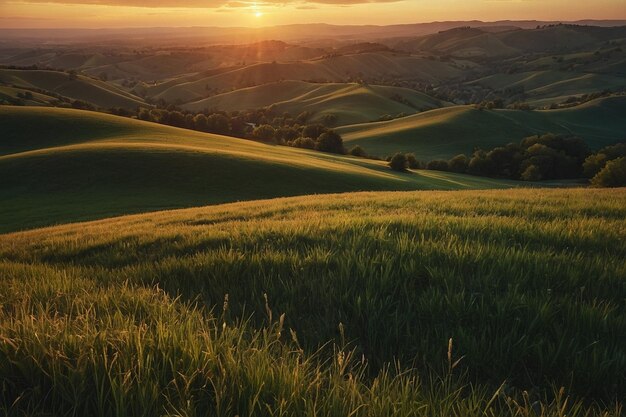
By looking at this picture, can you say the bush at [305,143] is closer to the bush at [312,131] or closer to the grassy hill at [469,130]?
the bush at [312,131]

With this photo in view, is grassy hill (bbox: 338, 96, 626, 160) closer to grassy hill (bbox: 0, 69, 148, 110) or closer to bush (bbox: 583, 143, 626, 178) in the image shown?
bush (bbox: 583, 143, 626, 178)

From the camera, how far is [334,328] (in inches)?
126

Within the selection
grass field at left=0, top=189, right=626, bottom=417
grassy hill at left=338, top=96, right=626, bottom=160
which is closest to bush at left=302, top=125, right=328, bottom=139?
grassy hill at left=338, top=96, right=626, bottom=160

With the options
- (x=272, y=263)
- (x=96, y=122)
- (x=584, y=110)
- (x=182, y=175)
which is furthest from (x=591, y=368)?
(x=584, y=110)

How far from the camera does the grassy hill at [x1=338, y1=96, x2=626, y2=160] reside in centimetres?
11612

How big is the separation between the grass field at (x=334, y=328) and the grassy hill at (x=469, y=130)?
106478 mm

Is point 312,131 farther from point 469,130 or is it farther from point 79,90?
point 79,90

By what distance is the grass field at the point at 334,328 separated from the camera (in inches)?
76.4

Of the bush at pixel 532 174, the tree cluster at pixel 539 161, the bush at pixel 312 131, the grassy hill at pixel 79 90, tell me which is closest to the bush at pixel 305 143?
the bush at pixel 312 131

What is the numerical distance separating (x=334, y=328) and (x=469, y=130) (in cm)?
13113

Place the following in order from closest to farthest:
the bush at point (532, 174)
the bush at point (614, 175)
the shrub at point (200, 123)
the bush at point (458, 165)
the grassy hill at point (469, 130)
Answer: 1. the bush at point (614, 175)
2. the bush at point (532, 174)
3. the bush at point (458, 165)
4. the shrub at point (200, 123)
5. the grassy hill at point (469, 130)

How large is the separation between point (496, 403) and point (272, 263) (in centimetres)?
279

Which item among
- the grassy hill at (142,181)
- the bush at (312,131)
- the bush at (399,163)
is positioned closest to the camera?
the grassy hill at (142,181)

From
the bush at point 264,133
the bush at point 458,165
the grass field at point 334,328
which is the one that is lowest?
the bush at point 458,165
